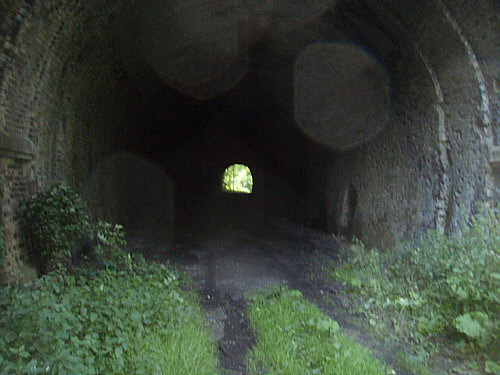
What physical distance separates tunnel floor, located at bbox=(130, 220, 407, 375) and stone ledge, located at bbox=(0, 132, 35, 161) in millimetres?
3148

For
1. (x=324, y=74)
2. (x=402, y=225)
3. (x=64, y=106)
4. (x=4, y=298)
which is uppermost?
(x=324, y=74)

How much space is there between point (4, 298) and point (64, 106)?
3764mm

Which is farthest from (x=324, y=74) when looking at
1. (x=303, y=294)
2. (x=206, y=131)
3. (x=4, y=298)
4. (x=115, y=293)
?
(x=206, y=131)

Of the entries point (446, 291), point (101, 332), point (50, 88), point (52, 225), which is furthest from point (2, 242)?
point (446, 291)

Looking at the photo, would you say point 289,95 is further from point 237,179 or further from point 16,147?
point 237,179

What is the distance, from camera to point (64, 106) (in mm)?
6434

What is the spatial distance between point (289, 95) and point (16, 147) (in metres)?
7.95

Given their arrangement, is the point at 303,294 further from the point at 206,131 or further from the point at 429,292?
the point at 206,131

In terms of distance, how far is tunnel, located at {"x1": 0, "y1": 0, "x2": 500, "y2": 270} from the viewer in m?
5.21

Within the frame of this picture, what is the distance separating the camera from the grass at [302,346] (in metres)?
3.53

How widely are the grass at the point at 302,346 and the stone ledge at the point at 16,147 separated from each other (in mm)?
3649

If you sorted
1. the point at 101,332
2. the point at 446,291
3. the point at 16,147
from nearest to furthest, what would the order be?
the point at 101,332
the point at 446,291
the point at 16,147

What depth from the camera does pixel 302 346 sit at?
154 inches

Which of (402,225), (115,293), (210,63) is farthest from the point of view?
(210,63)
